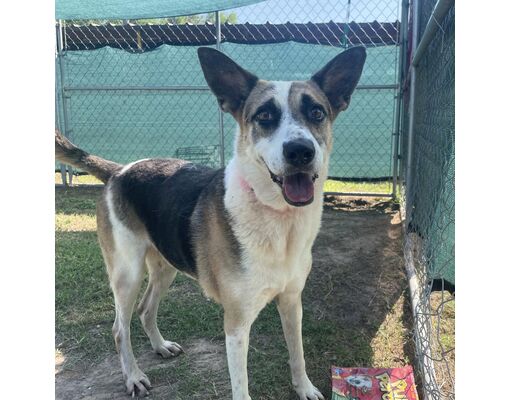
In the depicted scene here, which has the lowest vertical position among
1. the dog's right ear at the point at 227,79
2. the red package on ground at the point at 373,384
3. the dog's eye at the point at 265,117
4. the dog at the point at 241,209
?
the red package on ground at the point at 373,384

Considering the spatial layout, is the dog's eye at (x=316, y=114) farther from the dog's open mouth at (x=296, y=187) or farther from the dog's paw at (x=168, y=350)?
the dog's paw at (x=168, y=350)

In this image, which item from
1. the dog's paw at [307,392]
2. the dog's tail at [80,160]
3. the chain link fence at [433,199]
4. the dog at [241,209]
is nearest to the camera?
the dog at [241,209]

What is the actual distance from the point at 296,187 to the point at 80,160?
1.72 m

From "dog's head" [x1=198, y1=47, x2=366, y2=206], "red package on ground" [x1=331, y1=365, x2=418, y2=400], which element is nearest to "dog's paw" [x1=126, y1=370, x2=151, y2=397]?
"red package on ground" [x1=331, y1=365, x2=418, y2=400]

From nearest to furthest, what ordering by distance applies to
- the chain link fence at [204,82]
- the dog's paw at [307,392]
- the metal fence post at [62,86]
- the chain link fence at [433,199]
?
the chain link fence at [433,199] → the dog's paw at [307,392] → the chain link fence at [204,82] → the metal fence post at [62,86]

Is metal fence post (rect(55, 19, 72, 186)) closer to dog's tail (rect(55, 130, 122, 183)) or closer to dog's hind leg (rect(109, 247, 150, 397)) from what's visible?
dog's tail (rect(55, 130, 122, 183))

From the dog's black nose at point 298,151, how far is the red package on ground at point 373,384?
55.6 inches

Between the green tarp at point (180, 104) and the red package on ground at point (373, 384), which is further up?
the green tarp at point (180, 104)

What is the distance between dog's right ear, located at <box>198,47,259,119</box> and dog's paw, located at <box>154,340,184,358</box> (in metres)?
1.68

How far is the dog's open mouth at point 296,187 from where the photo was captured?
6.88ft

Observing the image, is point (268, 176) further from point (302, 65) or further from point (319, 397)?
point (302, 65)

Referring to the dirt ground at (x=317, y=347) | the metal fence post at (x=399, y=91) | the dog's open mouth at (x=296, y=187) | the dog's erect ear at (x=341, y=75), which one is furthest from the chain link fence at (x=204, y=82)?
the dog's open mouth at (x=296, y=187)

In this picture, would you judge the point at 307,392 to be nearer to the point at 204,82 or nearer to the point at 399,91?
the point at 399,91

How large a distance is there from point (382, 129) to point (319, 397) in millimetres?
5589
